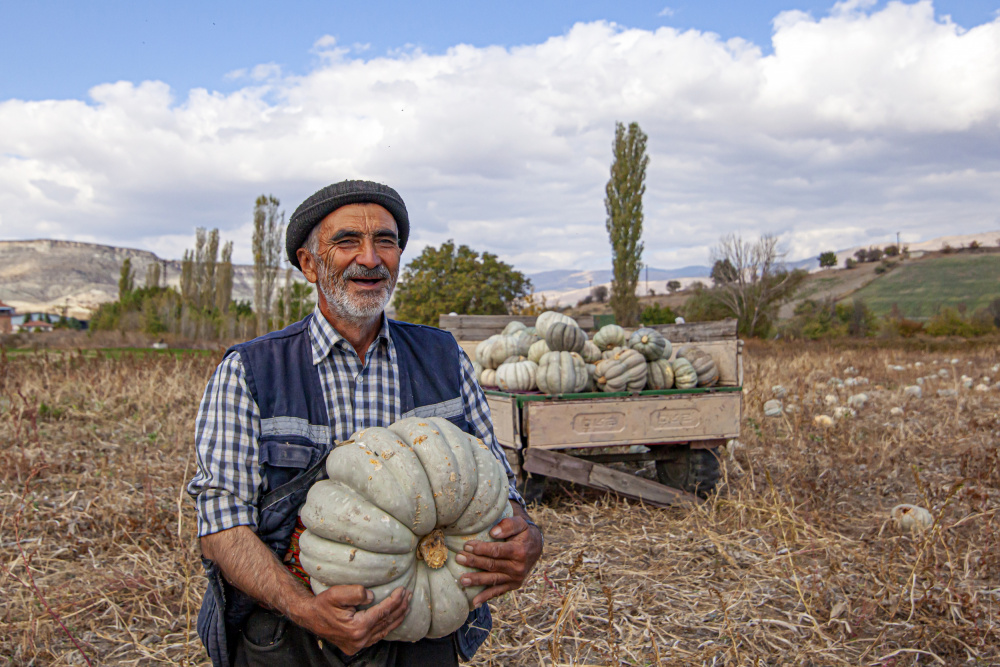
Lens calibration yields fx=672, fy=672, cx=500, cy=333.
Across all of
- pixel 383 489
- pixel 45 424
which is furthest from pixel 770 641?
pixel 45 424

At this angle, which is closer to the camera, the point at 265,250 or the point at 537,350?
the point at 537,350

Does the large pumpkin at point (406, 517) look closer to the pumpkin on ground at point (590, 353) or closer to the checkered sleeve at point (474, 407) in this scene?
the checkered sleeve at point (474, 407)

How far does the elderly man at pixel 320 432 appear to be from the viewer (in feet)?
6.10

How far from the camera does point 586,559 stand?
177 inches

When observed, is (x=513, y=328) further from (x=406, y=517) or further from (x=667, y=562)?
(x=406, y=517)

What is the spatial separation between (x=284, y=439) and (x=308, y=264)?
2.27 feet

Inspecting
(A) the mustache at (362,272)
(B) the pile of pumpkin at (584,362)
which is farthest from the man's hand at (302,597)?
(B) the pile of pumpkin at (584,362)

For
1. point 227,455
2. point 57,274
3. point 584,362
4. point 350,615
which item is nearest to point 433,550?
point 350,615

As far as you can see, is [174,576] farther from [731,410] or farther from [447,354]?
[731,410]

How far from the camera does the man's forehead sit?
221cm

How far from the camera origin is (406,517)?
177 centimetres

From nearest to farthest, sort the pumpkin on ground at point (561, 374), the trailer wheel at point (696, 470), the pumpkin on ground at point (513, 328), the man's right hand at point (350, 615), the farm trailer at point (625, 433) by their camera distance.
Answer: the man's right hand at point (350, 615) < the farm trailer at point (625, 433) < the pumpkin on ground at point (561, 374) < the trailer wheel at point (696, 470) < the pumpkin on ground at point (513, 328)

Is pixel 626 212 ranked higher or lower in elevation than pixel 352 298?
higher

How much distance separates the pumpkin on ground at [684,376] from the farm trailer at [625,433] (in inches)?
10.2
